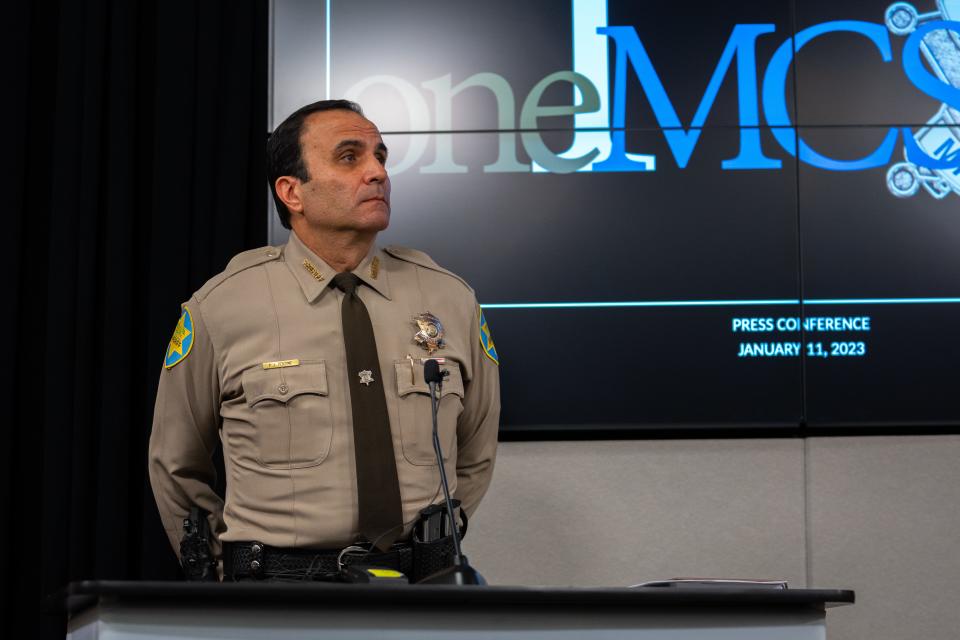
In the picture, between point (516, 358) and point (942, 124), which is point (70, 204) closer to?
point (516, 358)

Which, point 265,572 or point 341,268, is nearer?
point 265,572

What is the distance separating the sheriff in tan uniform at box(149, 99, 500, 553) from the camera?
2033mm

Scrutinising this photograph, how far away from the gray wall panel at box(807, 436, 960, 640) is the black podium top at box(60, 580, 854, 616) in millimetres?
1795

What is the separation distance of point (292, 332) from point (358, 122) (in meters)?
0.49

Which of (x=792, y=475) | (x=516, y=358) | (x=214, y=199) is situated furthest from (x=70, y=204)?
(x=792, y=475)

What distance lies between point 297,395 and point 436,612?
3.13ft

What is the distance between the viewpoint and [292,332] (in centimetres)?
214

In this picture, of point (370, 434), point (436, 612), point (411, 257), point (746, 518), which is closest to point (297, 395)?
point (370, 434)

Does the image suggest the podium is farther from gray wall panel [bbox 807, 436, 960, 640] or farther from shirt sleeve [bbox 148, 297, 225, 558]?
gray wall panel [bbox 807, 436, 960, 640]

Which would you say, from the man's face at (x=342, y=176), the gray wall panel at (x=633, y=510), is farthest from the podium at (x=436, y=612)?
the gray wall panel at (x=633, y=510)

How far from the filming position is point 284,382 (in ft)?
6.82

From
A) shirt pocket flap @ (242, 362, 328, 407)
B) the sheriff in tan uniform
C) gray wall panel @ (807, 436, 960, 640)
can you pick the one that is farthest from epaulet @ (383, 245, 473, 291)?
gray wall panel @ (807, 436, 960, 640)

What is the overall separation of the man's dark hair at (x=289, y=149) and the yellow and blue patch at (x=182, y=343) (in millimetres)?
310

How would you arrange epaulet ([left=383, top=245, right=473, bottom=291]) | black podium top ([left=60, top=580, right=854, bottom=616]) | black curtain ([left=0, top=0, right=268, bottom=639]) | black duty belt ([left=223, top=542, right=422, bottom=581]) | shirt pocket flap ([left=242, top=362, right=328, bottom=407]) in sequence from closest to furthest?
1. black podium top ([left=60, top=580, right=854, bottom=616])
2. black duty belt ([left=223, top=542, right=422, bottom=581])
3. shirt pocket flap ([left=242, top=362, right=328, bottom=407])
4. epaulet ([left=383, top=245, right=473, bottom=291])
5. black curtain ([left=0, top=0, right=268, bottom=639])
